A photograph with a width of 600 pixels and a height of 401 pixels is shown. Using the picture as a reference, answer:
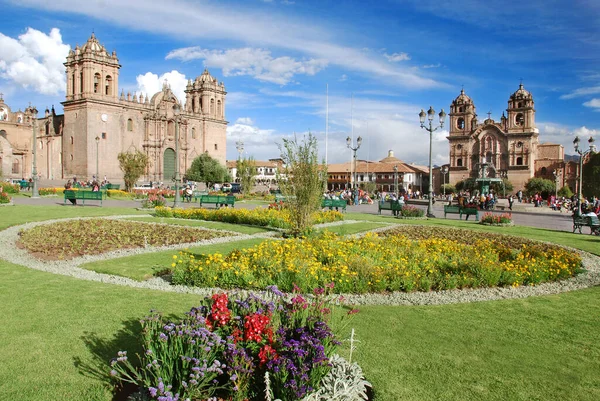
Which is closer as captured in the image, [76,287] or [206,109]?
[76,287]

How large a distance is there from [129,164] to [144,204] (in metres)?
14.5

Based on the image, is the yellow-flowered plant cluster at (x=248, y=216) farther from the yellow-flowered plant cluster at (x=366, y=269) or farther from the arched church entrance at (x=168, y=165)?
the arched church entrance at (x=168, y=165)

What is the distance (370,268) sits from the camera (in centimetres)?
794

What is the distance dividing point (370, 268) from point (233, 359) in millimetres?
4593

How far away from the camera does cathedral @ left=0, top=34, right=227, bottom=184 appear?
5369 centimetres

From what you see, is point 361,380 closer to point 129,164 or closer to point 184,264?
point 184,264

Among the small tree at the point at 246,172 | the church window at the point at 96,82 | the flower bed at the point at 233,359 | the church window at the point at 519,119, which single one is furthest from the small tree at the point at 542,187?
the flower bed at the point at 233,359

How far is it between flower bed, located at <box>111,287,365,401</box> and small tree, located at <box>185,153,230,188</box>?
60170mm

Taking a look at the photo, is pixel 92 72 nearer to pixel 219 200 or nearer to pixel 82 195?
pixel 82 195

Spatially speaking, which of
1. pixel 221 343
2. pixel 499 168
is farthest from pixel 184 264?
pixel 499 168

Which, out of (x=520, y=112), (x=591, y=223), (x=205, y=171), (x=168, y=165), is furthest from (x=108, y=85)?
(x=520, y=112)

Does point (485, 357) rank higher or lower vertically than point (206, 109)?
lower

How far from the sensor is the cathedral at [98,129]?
176ft

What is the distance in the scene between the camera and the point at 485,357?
16.1 feet
